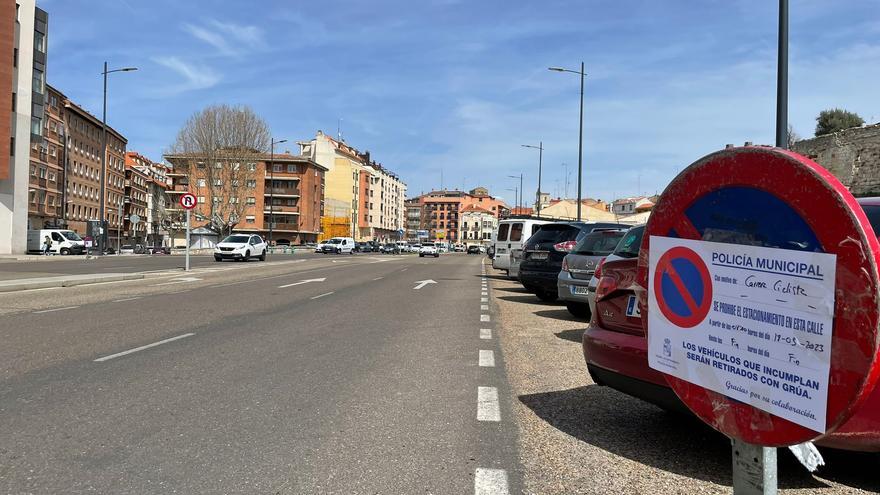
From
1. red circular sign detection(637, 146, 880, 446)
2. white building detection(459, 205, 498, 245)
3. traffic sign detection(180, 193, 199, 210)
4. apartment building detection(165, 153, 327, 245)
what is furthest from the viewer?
white building detection(459, 205, 498, 245)

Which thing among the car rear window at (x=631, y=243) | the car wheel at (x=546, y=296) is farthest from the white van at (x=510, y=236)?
the car rear window at (x=631, y=243)

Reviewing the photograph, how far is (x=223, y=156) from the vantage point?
189 feet

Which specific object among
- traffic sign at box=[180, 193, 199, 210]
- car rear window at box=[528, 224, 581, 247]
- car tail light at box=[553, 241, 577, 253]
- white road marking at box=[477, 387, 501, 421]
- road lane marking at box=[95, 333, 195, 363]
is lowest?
road lane marking at box=[95, 333, 195, 363]

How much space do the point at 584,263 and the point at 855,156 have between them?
89.6ft

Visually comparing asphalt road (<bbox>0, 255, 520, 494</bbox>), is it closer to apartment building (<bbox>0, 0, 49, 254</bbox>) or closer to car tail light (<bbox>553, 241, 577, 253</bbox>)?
car tail light (<bbox>553, 241, 577, 253</bbox>)

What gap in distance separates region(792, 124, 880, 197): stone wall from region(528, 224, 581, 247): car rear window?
22.5 metres

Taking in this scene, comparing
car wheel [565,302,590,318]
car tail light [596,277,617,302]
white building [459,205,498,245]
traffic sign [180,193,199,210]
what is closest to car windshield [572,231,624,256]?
car wheel [565,302,590,318]

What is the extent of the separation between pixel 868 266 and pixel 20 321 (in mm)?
10768

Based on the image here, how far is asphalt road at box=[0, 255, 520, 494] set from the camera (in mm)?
3324

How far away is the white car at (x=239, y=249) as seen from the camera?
34.7 m

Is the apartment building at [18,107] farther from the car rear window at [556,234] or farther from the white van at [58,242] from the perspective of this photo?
the car rear window at [556,234]

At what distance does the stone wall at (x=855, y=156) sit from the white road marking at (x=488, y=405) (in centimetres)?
3014

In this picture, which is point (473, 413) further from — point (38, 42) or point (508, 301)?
point (38, 42)

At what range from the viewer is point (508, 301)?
1418 centimetres
